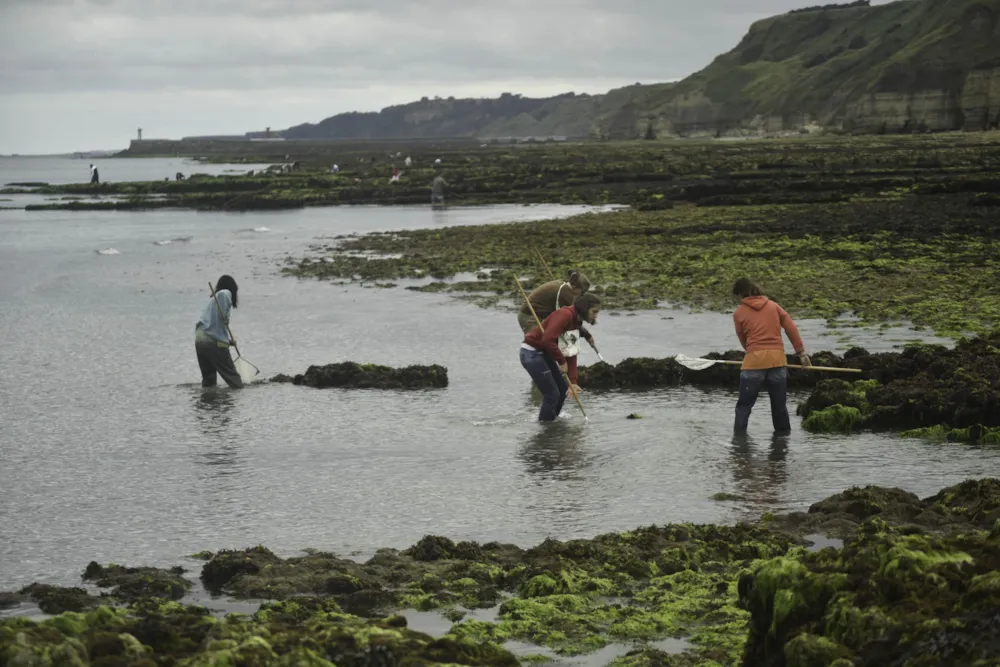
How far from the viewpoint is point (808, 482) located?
40.7 feet

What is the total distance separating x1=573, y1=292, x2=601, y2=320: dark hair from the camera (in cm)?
1472

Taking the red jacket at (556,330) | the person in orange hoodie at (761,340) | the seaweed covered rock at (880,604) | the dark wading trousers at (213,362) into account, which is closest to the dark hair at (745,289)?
the person in orange hoodie at (761,340)

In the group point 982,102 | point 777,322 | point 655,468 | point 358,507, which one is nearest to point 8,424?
point 358,507

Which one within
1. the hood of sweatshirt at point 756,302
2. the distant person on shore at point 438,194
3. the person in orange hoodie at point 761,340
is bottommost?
the person in orange hoodie at point 761,340

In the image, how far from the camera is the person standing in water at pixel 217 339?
1831 cm

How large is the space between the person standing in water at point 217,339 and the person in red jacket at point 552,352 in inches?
194

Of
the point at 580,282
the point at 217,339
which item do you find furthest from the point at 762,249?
the point at 217,339

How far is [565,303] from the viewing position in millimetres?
16578

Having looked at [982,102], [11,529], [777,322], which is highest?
[982,102]

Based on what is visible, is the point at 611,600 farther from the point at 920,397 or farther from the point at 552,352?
the point at 920,397

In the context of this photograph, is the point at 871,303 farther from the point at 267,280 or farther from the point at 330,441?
the point at 267,280

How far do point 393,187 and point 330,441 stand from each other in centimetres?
6160

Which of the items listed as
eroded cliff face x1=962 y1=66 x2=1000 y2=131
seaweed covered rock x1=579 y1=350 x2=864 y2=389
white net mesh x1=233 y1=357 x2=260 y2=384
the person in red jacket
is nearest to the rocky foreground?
the person in red jacket

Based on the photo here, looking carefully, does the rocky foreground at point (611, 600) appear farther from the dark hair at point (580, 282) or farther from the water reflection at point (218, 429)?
the dark hair at point (580, 282)
